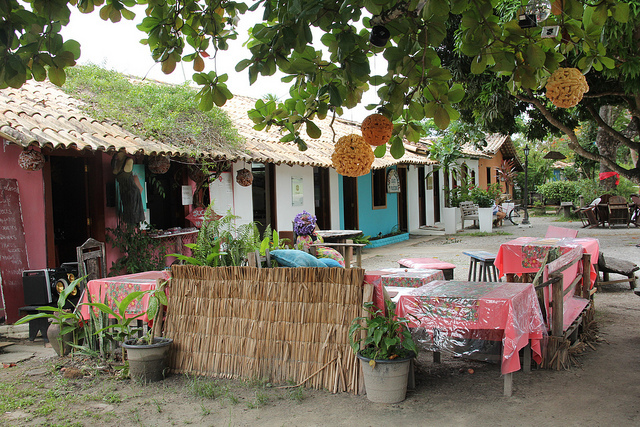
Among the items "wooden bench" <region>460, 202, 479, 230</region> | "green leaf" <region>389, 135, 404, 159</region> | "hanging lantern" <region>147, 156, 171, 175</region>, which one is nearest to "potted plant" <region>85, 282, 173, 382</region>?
"green leaf" <region>389, 135, 404, 159</region>

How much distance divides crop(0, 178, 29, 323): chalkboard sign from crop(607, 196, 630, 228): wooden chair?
54.7 ft

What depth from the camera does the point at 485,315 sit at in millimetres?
3793

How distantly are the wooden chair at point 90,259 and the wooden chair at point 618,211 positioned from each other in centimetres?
1596

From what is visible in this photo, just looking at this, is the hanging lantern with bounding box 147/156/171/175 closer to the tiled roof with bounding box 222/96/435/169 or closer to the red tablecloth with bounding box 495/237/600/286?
the tiled roof with bounding box 222/96/435/169

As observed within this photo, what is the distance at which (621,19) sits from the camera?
2.54 m

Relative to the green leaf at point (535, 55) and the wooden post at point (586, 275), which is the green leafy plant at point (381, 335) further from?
the wooden post at point (586, 275)

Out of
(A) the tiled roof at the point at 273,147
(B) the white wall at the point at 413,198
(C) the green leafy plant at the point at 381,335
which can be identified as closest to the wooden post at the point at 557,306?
(C) the green leafy plant at the point at 381,335

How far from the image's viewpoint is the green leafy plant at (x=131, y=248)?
751 cm

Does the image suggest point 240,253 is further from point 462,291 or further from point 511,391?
point 511,391

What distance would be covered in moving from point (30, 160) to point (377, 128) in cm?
504

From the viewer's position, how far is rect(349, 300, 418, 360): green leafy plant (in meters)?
3.77

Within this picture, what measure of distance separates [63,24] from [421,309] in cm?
300

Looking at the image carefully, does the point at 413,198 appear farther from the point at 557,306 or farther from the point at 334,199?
the point at 557,306

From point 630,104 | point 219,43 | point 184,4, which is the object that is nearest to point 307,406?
point 219,43
